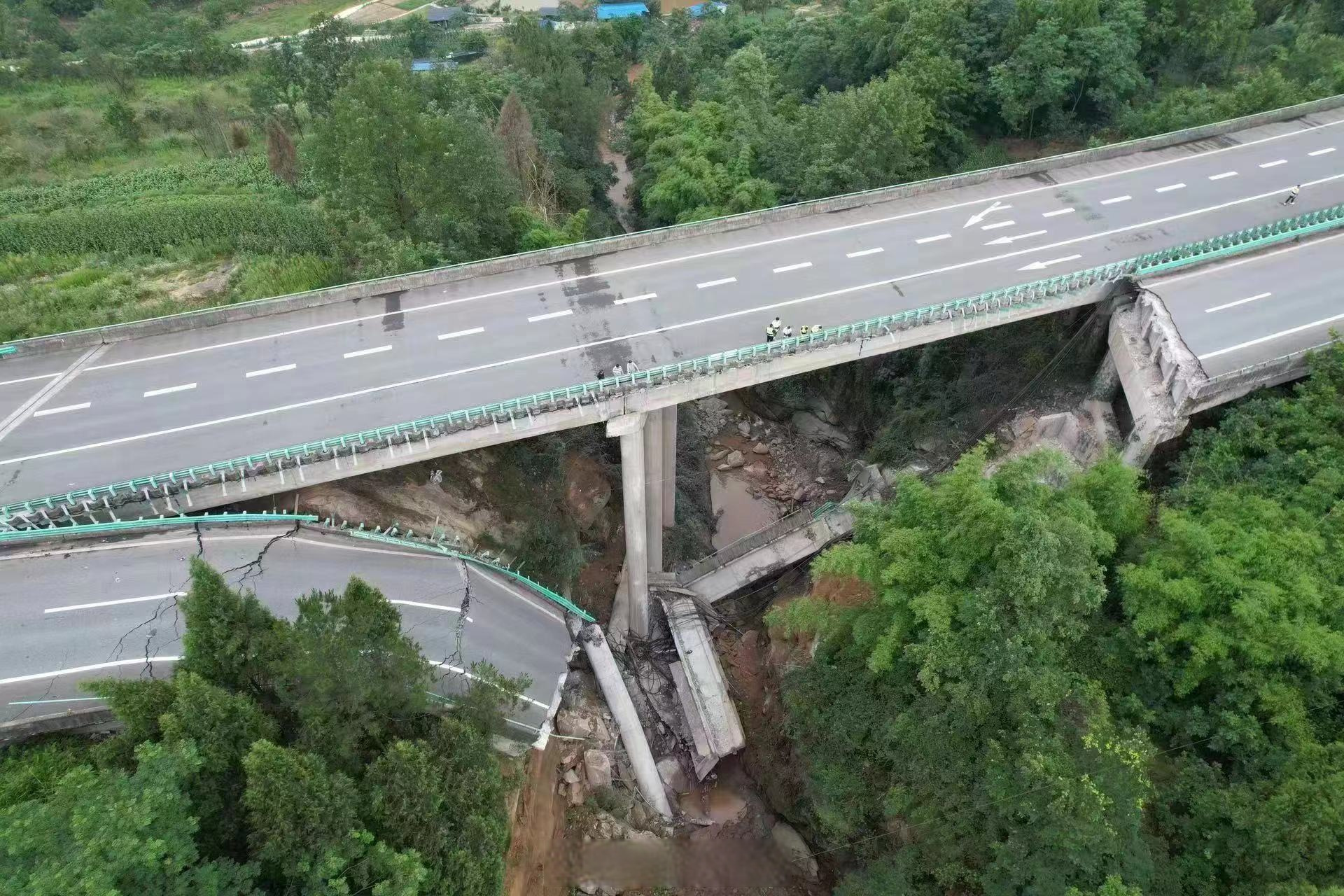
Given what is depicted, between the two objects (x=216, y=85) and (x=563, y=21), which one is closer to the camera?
(x=216, y=85)

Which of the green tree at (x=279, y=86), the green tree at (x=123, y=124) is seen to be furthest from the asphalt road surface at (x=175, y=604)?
the green tree at (x=123, y=124)

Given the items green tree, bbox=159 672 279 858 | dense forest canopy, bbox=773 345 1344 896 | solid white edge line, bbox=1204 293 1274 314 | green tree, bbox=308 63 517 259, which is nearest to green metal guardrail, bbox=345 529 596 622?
green tree, bbox=159 672 279 858

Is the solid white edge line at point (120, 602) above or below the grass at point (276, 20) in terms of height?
below

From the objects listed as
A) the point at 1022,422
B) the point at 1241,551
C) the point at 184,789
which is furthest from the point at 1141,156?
the point at 184,789

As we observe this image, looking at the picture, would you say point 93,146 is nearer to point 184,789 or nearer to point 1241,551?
point 184,789

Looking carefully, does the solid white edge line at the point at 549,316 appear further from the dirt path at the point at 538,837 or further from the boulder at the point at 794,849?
the boulder at the point at 794,849

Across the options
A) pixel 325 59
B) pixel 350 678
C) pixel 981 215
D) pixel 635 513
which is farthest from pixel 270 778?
pixel 325 59

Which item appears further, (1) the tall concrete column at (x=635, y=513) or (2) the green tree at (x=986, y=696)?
(1) the tall concrete column at (x=635, y=513)
